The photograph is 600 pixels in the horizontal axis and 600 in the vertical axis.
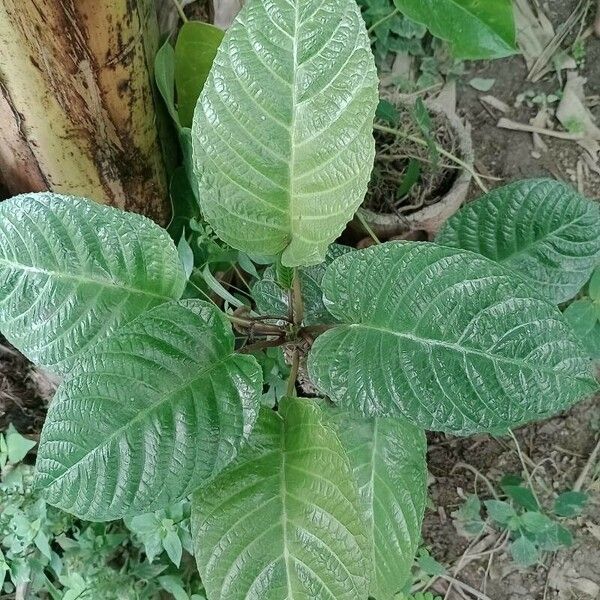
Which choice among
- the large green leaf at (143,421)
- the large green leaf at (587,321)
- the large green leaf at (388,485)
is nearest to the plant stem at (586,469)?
the large green leaf at (587,321)

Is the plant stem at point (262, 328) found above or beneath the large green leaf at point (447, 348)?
beneath

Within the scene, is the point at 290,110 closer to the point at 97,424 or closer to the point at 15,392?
the point at 97,424

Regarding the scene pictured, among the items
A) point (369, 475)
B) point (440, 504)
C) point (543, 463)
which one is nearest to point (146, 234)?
point (369, 475)

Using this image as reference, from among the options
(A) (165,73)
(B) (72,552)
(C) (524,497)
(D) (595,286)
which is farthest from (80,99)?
(C) (524,497)

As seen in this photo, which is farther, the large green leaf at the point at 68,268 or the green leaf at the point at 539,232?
the green leaf at the point at 539,232

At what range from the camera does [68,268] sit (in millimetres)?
731

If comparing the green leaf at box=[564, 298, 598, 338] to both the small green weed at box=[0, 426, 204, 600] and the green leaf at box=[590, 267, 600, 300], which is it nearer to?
the green leaf at box=[590, 267, 600, 300]

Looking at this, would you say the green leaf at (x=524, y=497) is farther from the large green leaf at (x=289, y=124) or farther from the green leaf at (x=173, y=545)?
the large green leaf at (x=289, y=124)

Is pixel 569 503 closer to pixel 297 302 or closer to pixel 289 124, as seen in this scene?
pixel 297 302

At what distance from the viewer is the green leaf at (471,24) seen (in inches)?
39.4

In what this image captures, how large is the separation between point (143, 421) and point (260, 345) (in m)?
0.21

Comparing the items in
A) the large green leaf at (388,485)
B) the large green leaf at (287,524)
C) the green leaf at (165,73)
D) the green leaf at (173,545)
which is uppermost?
the green leaf at (165,73)

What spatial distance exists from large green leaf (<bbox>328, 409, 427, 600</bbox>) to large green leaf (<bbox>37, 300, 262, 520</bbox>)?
0.25 m

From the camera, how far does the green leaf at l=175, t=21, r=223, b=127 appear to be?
981mm
